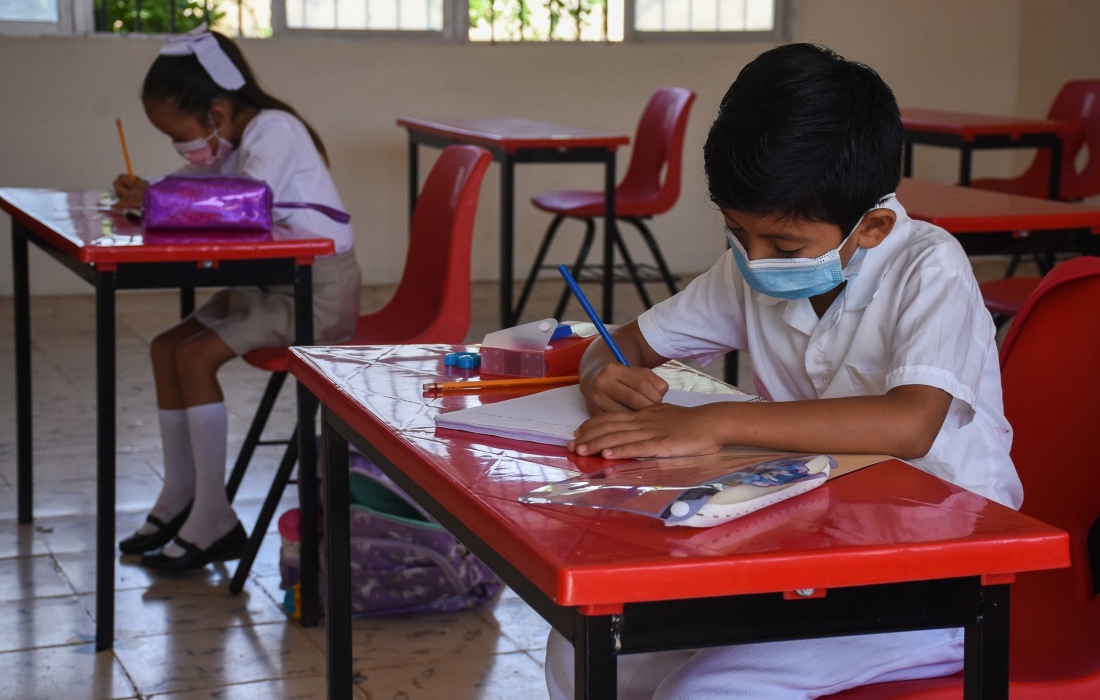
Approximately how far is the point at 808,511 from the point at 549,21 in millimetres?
5445

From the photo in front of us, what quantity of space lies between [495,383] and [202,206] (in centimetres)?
113

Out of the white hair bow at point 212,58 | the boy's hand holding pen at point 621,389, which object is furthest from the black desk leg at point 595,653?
the white hair bow at point 212,58

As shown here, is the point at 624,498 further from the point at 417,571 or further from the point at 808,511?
the point at 417,571

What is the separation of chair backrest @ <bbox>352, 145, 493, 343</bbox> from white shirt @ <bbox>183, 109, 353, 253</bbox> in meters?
0.15

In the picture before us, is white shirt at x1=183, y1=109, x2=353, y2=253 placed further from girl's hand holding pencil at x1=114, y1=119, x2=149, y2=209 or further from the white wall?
the white wall

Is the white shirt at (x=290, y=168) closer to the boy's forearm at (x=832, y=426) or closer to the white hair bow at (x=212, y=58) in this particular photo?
the white hair bow at (x=212, y=58)

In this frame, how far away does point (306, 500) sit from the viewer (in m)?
2.30

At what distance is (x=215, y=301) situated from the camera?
271 centimetres

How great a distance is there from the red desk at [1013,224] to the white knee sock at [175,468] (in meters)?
1.51

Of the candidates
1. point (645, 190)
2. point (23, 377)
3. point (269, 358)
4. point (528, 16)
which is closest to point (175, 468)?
point (269, 358)

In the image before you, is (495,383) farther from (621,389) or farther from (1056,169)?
(1056,169)

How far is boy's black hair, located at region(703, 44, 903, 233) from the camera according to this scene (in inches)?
45.7

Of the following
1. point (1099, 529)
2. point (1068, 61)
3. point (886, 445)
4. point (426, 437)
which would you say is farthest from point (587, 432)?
point (1068, 61)

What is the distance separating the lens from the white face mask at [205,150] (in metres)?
2.83
